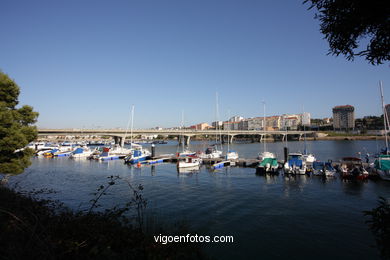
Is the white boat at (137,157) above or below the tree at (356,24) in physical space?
below

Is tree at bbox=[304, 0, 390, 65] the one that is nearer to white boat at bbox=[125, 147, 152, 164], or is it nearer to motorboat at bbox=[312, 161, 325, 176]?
motorboat at bbox=[312, 161, 325, 176]

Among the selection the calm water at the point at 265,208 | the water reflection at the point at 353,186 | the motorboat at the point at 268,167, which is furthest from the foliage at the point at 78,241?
Answer: the motorboat at the point at 268,167

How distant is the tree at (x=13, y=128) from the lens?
1449 centimetres

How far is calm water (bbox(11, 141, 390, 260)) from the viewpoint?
11.7 m

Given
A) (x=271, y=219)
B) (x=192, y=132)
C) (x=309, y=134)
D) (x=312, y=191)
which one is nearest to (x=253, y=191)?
(x=312, y=191)

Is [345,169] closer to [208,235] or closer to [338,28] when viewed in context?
[208,235]

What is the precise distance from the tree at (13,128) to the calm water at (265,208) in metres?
1.36

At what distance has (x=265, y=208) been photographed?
18250 millimetres

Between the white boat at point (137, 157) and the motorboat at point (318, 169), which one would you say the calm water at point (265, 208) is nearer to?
the motorboat at point (318, 169)

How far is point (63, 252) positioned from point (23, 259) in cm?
122

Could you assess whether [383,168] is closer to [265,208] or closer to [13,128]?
[265,208]

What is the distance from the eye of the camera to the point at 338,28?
22.5 ft

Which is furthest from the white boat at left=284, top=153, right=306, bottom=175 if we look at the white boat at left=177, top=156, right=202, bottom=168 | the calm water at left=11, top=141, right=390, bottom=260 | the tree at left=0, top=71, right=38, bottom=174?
the tree at left=0, top=71, right=38, bottom=174

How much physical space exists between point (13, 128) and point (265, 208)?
63.4 ft
